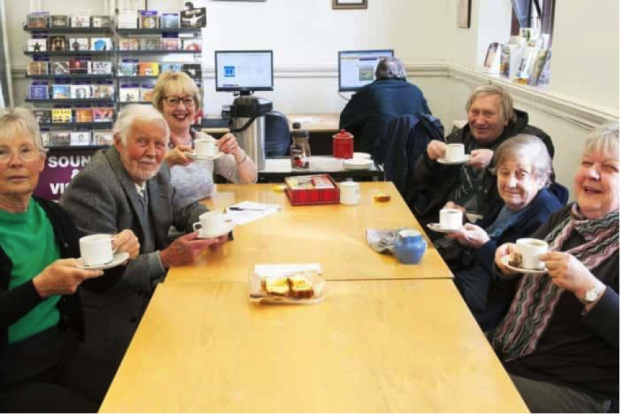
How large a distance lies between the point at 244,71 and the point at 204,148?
3.25 m

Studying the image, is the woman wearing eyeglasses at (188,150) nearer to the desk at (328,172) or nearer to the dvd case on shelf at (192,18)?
the desk at (328,172)

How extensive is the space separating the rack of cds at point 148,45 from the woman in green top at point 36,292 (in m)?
3.85

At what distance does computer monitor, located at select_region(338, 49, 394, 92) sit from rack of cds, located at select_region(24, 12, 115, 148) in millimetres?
1955

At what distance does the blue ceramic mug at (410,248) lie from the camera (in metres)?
2.17

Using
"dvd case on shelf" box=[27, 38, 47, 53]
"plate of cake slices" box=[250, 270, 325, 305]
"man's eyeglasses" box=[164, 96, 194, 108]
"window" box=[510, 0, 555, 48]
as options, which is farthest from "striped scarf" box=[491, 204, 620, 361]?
"dvd case on shelf" box=[27, 38, 47, 53]

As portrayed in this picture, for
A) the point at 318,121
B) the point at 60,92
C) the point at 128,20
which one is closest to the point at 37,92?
the point at 60,92

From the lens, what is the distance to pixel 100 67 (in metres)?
5.87

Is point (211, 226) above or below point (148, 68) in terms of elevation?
below

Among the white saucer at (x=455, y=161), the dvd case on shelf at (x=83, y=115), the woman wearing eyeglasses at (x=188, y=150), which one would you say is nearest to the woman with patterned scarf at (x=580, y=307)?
the white saucer at (x=455, y=161)

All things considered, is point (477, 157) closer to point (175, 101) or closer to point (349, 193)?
point (349, 193)

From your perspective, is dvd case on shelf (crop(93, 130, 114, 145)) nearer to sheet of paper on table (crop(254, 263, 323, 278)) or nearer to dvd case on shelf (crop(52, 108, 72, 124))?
dvd case on shelf (crop(52, 108, 72, 124))

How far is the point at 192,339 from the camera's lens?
5.56 ft

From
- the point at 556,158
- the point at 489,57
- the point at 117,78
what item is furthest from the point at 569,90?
the point at 117,78

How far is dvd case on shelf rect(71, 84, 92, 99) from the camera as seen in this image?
230 inches
